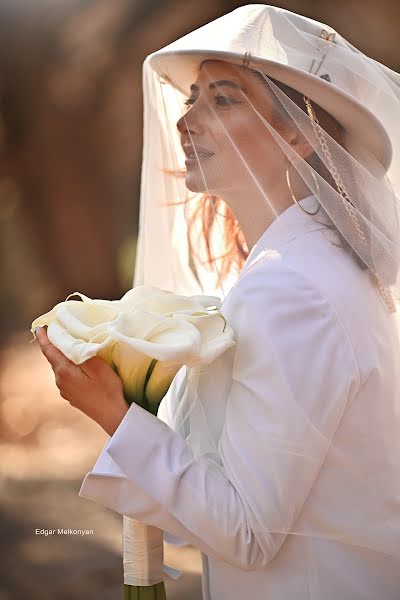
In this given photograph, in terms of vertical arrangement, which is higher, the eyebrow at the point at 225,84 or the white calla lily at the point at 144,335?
the eyebrow at the point at 225,84

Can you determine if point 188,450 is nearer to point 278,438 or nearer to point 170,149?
point 278,438

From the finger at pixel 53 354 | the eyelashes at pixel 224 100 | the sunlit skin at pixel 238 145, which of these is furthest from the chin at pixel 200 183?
the finger at pixel 53 354

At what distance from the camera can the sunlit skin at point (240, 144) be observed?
1.39m

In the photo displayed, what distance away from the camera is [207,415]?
1311 millimetres

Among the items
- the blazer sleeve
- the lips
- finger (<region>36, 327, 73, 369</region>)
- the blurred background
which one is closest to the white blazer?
the blazer sleeve

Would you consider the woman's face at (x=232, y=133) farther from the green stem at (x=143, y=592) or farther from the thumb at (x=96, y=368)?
the green stem at (x=143, y=592)

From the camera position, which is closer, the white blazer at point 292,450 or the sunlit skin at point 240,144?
the white blazer at point 292,450

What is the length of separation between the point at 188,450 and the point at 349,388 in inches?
9.4

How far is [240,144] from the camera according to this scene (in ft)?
4.59

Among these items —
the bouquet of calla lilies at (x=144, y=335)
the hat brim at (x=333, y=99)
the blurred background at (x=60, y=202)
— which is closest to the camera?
the bouquet of calla lilies at (x=144, y=335)

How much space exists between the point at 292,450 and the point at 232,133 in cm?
52

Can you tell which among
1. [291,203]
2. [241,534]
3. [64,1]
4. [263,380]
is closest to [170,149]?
[291,203]

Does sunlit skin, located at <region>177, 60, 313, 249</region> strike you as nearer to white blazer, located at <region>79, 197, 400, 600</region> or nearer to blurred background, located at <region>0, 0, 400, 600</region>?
white blazer, located at <region>79, 197, 400, 600</region>

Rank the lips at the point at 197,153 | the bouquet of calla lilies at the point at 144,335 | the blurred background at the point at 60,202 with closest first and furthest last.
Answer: the bouquet of calla lilies at the point at 144,335
the lips at the point at 197,153
the blurred background at the point at 60,202
